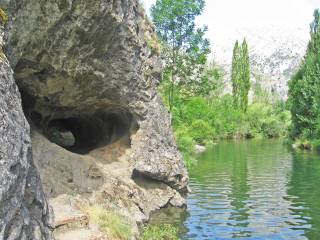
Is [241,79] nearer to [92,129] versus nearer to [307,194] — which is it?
[307,194]

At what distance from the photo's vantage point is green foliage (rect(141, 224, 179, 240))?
14.6 m

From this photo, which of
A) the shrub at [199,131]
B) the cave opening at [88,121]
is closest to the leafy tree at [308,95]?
the shrub at [199,131]

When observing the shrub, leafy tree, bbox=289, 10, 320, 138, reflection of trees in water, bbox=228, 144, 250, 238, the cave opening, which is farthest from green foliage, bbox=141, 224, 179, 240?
the shrub

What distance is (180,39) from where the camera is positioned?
4091 centimetres

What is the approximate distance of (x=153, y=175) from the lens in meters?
18.7

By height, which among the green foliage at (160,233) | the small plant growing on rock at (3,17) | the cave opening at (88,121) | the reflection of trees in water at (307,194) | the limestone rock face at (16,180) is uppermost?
the small plant growing on rock at (3,17)

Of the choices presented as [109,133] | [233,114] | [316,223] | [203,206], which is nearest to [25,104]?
[109,133]

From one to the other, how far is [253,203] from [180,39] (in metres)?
22.3

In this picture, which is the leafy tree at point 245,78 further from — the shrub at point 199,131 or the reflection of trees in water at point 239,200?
the reflection of trees in water at point 239,200

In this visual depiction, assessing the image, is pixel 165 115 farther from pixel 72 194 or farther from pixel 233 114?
pixel 233 114

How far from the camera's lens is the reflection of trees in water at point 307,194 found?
17.3 m

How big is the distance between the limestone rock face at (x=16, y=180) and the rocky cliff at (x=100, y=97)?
8.72 feet

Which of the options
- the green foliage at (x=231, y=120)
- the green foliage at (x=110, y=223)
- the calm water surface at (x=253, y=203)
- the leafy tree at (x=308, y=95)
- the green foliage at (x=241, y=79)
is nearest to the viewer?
the green foliage at (x=110, y=223)

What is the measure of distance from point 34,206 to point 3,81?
2363mm
